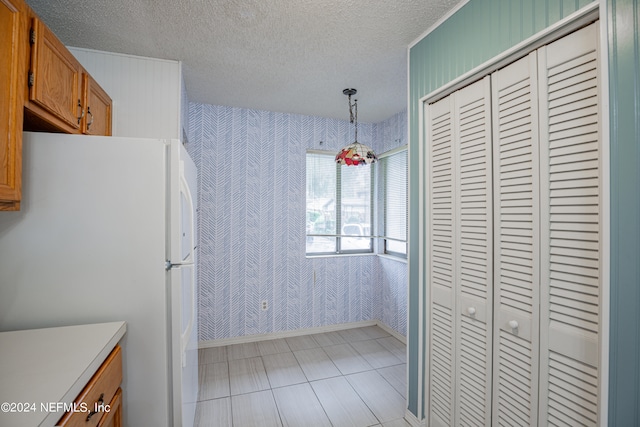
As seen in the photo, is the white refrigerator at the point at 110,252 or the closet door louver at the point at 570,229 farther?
the white refrigerator at the point at 110,252

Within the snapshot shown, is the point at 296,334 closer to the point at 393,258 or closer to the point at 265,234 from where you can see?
the point at 265,234

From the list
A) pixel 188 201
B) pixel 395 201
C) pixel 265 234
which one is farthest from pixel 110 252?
pixel 395 201

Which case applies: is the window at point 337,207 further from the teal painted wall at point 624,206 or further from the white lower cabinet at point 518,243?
the teal painted wall at point 624,206

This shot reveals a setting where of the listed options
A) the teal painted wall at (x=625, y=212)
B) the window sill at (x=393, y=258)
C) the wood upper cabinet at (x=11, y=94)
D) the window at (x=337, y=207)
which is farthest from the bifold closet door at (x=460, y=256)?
the wood upper cabinet at (x=11, y=94)

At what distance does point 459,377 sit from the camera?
1617 mm

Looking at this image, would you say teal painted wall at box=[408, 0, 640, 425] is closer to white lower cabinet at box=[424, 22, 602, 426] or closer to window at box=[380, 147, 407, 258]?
white lower cabinet at box=[424, 22, 602, 426]

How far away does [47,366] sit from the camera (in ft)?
3.17

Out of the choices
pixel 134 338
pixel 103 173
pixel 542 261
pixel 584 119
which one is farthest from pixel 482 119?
pixel 134 338

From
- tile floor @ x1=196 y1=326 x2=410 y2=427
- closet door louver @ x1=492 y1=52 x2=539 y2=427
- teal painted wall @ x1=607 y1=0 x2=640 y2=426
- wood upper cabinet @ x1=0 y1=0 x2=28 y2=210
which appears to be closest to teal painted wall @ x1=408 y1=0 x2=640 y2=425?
teal painted wall @ x1=607 y1=0 x2=640 y2=426

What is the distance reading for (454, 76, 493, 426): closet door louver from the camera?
4.80 feet

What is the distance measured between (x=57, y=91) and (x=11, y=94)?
351 mm

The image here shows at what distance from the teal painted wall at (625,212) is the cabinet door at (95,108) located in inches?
96.0

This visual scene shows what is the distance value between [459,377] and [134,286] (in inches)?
69.4

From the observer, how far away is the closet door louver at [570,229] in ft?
3.43
